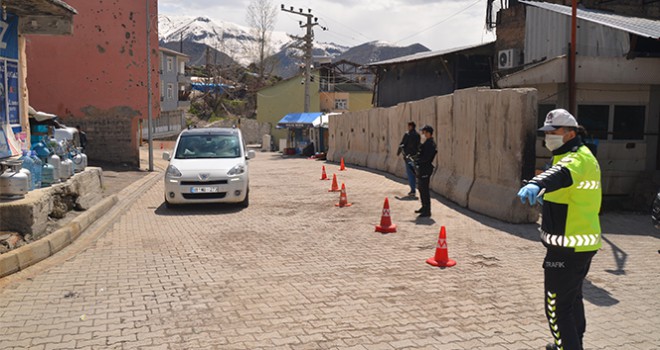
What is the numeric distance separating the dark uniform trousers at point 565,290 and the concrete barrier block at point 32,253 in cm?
632

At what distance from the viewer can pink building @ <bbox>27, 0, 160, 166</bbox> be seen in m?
21.2

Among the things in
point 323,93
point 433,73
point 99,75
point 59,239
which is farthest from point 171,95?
point 59,239

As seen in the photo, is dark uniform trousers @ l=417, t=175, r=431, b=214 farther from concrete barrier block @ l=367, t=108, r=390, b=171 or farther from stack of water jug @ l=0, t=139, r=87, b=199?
concrete barrier block @ l=367, t=108, r=390, b=171

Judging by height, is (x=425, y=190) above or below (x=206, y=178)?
below

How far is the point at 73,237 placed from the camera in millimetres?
9172

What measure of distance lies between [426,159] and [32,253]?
6.79m

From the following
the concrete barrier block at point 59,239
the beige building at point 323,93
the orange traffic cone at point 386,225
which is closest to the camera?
the concrete barrier block at point 59,239

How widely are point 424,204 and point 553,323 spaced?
6777mm

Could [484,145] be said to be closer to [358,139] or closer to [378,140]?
[378,140]

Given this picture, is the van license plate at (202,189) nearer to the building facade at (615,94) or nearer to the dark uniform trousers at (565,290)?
the building facade at (615,94)

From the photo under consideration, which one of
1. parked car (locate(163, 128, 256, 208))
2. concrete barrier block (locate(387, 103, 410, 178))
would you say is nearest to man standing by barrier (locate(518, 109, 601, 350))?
parked car (locate(163, 128, 256, 208))

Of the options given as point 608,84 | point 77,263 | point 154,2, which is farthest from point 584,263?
point 154,2

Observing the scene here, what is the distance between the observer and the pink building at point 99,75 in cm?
2122

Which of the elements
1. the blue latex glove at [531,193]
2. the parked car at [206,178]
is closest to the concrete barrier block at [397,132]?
the parked car at [206,178]
